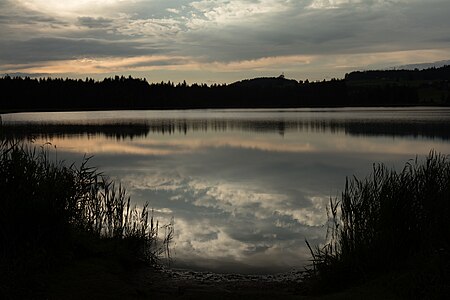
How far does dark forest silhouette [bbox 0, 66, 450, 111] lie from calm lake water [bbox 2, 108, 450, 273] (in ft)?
282

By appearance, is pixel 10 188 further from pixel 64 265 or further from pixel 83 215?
pixel 83 215

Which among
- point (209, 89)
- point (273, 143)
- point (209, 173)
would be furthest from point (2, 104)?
point (209, 173)

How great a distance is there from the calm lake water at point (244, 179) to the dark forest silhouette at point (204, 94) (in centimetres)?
8608

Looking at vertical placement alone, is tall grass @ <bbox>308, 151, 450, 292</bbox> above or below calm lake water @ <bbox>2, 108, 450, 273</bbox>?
above

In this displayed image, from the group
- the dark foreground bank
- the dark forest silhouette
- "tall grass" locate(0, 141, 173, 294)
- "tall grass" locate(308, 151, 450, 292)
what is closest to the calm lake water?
the dark foreground bank

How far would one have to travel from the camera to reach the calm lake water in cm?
983

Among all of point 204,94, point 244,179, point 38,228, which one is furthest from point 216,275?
point 204,94

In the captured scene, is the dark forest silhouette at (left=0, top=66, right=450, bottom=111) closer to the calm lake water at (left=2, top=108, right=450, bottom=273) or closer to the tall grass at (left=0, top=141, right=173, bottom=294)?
the calm lake water at (left=2, top=108, right=450, bottom=273)

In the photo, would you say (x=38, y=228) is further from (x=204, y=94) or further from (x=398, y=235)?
(x=204, y=94)

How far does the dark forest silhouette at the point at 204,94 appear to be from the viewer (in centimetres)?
11606

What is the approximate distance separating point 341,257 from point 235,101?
13831 centimetres

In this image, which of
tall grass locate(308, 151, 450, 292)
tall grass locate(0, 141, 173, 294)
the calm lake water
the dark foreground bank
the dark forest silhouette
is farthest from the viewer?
the dark forest silhouette

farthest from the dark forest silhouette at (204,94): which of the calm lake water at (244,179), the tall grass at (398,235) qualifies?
the tall grass at (398,235)

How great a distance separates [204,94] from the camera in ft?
490
